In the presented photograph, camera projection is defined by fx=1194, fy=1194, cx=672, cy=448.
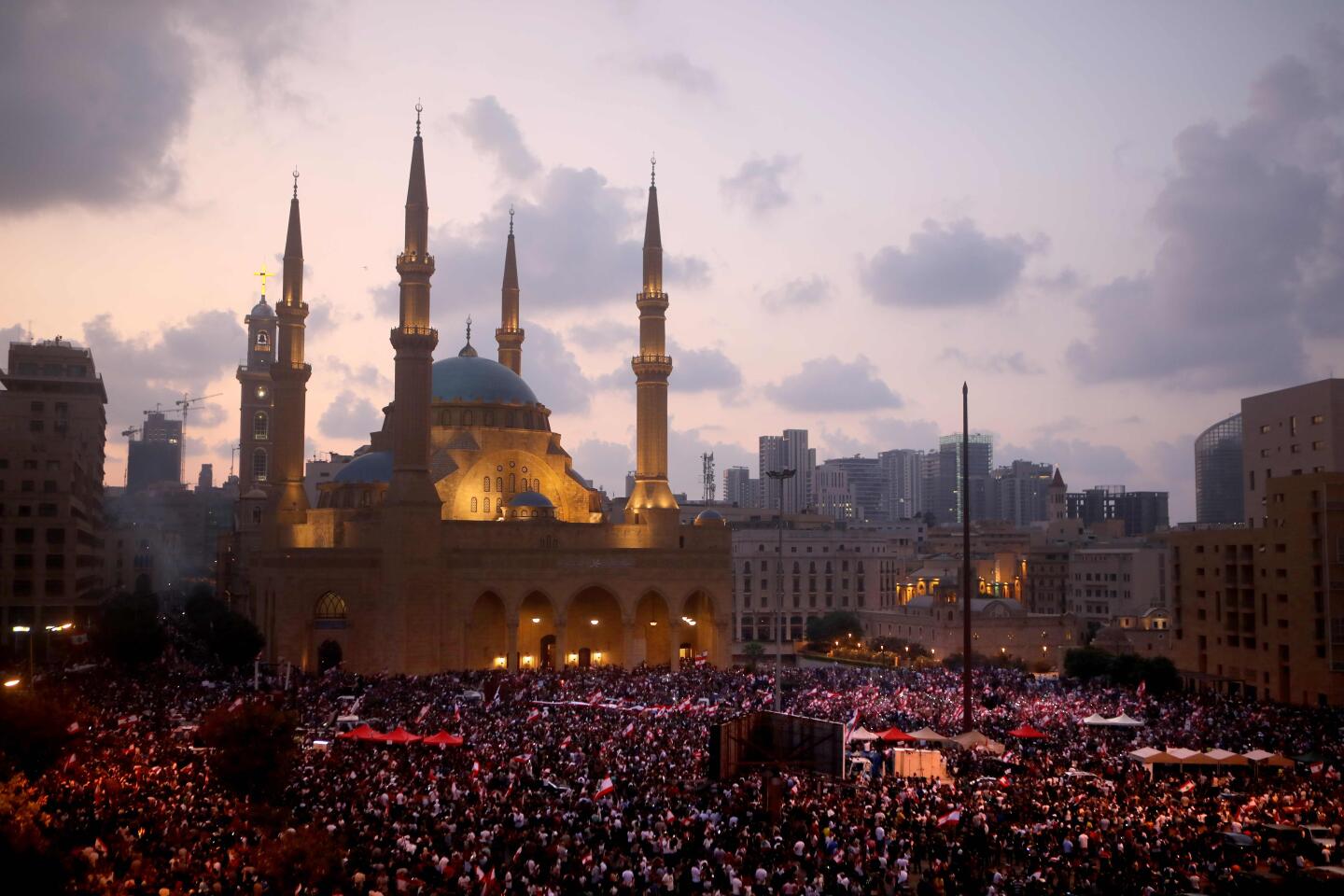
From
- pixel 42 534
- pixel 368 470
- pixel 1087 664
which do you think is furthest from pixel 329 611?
pixel 1087 664

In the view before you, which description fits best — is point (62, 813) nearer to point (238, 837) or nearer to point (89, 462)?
point (238, 837)

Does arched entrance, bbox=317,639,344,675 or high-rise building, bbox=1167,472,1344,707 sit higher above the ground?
high-rise building, bbox=1167,472,1344,707

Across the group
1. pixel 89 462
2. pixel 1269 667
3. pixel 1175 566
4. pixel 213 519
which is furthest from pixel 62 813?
pixel 213 519

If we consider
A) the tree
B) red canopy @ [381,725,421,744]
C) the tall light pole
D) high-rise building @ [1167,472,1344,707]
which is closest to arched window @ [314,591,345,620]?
the tall light pole

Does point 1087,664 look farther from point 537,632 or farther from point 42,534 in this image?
point 42,534

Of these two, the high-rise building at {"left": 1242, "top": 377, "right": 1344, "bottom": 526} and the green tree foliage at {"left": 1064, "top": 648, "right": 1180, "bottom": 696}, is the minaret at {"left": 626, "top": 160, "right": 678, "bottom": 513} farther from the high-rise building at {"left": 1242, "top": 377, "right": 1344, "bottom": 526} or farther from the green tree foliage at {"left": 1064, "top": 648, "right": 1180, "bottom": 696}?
the high-rise building at {"left": 1242, "top": 377, "right": 1344, "bottom": 526}
